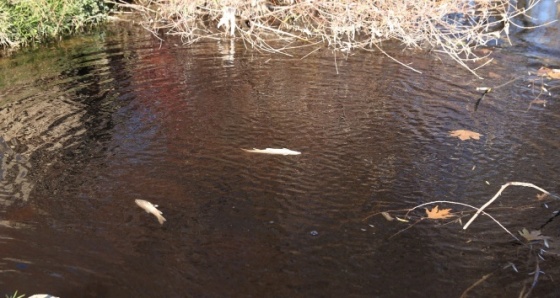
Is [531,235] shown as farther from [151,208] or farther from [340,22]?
[340,22]

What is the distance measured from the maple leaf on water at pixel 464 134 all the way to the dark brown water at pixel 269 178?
9 centimetres

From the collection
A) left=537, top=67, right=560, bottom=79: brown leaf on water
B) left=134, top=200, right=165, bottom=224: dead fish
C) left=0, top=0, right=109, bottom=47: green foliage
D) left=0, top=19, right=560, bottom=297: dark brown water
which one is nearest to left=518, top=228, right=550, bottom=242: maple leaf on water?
left=0, top=19, right=560, bottom=297: dark brown water

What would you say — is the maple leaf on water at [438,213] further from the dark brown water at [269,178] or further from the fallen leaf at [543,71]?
the fallen leaf at [543,71]

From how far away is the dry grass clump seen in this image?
10359 millimetres

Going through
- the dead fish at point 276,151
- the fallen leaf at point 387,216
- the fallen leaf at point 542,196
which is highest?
the dead fish at point 276,151

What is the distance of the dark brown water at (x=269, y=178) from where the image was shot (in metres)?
4.57

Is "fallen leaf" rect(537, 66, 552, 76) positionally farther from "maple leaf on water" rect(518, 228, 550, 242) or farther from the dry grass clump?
"maple leaf on water" rect(518, 228, 550, 242)

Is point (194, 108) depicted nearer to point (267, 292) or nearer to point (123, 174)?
point (123, 174)

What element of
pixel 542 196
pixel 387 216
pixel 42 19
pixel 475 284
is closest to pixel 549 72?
pixel 542 196

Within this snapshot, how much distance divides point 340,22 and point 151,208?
649 centimetres

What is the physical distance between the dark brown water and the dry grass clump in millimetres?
1148

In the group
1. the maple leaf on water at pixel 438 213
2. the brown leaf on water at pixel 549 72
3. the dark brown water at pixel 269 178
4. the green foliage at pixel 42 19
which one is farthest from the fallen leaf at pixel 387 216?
the green foliage at pixel 42 19

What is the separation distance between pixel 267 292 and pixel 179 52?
24.1 feet

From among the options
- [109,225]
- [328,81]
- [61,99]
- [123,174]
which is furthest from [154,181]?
[328,81]
